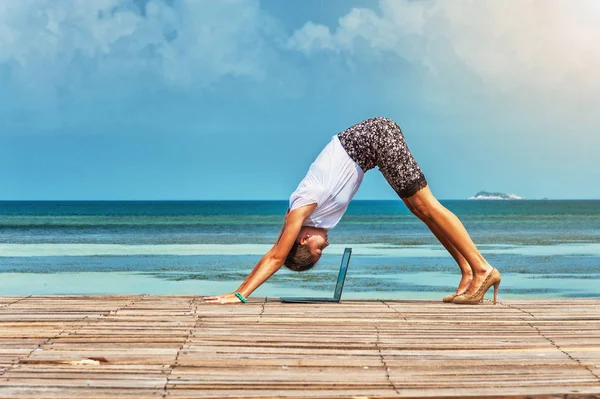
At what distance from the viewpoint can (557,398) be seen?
10.4 feet

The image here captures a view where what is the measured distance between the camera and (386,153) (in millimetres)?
5824

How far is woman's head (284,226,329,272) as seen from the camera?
18.6 feet

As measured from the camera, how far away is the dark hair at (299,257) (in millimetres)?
5680

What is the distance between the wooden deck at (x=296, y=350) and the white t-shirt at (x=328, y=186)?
2.05 feet

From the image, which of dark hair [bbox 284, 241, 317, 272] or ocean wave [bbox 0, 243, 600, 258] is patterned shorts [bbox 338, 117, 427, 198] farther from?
ocean wave [bbox 0, 243, 600, 258]

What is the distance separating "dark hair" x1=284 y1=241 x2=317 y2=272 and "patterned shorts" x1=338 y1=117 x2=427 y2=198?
28.5 inches

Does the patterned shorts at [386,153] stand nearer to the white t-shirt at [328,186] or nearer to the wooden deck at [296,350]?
the white t-shirt at [328,186]

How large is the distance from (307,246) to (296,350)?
1705mm

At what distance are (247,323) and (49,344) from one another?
1089 millimetres

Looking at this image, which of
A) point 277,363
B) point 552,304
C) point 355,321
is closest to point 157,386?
point 277,363

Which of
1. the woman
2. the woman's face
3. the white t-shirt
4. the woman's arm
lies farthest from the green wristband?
the white t-shirt

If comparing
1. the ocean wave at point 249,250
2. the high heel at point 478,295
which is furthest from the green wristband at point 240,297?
the ocean wave at point 249,250

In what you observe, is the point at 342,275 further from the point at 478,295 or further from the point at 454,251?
the point at 478,295

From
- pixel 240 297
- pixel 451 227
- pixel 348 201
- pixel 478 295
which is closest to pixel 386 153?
pixel 348 201
